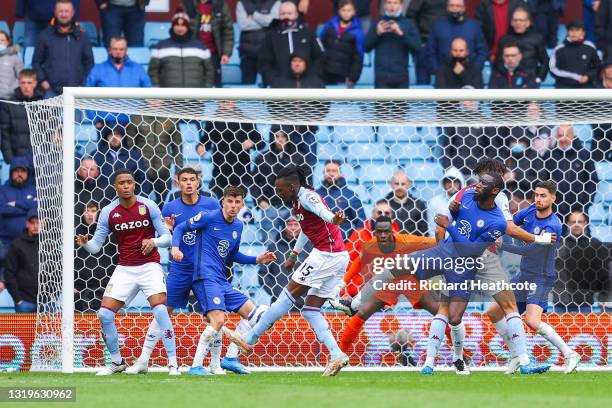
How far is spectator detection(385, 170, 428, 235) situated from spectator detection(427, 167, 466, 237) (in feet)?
0.35

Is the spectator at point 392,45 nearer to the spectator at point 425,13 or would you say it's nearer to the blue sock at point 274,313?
the spectator at point 425,13

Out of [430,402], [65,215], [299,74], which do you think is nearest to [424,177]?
[299,74]

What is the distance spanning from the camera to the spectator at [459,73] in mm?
15766

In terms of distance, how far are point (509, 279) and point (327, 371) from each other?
6.16 ft

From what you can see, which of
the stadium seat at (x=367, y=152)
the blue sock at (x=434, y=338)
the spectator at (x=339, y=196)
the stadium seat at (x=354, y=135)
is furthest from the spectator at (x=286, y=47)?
the blue sock at (x=434, y=338)

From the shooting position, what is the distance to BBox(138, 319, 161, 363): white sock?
11695mm

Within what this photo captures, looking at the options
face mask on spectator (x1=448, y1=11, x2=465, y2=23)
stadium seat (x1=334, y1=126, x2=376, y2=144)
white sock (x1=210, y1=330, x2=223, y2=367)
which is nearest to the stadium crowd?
face mask on spectator (x1=448, y1=11, x2=465, y2=23)

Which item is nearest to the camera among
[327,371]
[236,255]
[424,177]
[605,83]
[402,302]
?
[327,371]

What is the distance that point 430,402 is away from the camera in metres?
8.11

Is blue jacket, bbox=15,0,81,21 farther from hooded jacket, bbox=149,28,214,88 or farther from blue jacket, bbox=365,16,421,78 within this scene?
blue jacket, bbox=365,16,421,78

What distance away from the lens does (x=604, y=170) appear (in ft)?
44.8

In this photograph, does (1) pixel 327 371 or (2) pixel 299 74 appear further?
(2) pixel 299 74

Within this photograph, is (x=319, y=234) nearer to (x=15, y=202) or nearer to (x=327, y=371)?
(x=327, y=371)

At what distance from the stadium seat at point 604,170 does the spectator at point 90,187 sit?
485 centimetres
